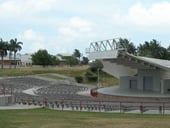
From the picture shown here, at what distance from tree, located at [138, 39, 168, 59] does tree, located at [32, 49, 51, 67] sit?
27.5m

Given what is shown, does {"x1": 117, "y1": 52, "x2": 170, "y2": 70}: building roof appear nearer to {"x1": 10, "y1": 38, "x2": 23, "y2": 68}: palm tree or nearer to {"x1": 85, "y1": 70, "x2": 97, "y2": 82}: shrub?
{"x1": 85, "y1": 70, "x2": 97, "y2": 82}: shrub

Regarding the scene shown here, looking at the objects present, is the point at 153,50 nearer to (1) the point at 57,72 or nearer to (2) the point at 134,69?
(1) the point at 57,72

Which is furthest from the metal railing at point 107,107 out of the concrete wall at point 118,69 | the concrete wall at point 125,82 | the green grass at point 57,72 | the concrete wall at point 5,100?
the green grass at point 57,72

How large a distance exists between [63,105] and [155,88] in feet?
77.2

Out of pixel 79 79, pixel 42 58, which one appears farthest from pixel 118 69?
pixel 42 58

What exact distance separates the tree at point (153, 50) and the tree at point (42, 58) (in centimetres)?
2755

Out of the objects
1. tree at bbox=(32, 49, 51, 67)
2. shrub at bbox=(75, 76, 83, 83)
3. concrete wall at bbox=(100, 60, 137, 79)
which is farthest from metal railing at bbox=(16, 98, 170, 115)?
tree at bbox=(32, 49, 51, 67)

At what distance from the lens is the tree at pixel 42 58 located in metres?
125

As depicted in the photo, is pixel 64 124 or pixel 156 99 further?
pixel 156 99

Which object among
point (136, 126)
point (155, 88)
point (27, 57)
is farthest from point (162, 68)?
point (27, 57)

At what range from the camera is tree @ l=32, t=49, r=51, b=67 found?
125m

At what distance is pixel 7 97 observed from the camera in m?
35.0

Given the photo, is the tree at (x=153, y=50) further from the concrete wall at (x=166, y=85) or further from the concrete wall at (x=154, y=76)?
the concrete wall at (x=166, y=85)

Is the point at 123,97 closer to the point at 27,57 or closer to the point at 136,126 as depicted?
the point at 136,126
